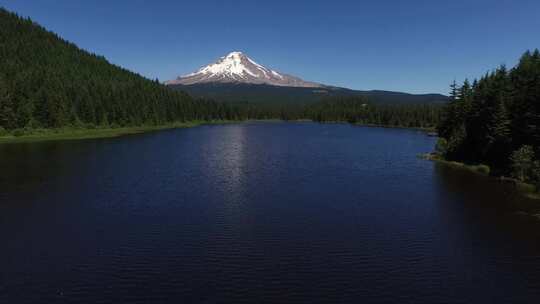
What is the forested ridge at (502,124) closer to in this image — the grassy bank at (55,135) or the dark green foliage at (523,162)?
the dark green foliage at (523,162)

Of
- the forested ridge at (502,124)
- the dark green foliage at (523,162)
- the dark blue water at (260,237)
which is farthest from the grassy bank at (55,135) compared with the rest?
the dark green foliage at (523,162)

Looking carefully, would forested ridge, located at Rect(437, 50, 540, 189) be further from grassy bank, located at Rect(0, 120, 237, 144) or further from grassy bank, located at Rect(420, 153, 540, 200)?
grassy bank, located at Rect(0, 120, 237, 144)

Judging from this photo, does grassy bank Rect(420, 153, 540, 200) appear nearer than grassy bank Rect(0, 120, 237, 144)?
Yes

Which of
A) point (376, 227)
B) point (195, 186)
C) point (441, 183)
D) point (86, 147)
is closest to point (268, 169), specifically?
point (195, 186)

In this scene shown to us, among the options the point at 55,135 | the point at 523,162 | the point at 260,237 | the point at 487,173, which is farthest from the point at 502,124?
the point at 55,135

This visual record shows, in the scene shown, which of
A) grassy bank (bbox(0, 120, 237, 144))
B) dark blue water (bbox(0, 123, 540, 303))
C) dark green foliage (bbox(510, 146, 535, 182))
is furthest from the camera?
grassy bank (bbox(0, 120, 237, 144))

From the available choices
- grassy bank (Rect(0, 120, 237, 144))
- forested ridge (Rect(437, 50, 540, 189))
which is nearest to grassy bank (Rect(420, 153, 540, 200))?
forested ridge (Rect(437, 50, 540, 189))
